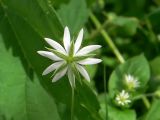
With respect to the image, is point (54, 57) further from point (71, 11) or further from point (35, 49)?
point (71, 11)

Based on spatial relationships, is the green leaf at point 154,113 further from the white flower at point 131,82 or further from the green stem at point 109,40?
the green stem at point 109,40

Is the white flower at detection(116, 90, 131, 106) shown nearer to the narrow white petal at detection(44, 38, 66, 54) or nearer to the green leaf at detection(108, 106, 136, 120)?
the green leaf at detection(108, 106, 136, 120)

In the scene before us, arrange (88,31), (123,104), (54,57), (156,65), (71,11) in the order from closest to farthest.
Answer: (54,57) < (123,104) < (71,11) < (156,65) < (88,31)

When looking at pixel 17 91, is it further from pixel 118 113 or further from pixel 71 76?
pixel 118 113

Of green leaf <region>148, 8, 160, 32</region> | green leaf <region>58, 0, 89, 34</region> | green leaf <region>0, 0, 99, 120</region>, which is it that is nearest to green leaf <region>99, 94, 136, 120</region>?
green leaf <region>0, 0, 99, 120</region>

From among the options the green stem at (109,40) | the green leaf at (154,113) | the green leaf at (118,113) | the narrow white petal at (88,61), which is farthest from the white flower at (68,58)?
the green stem at (109,40)

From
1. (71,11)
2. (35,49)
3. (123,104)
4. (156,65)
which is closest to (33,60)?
(35,49)
